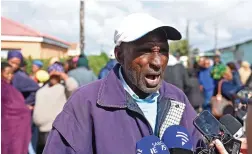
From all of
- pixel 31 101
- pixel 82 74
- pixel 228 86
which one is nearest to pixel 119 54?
pixel 31 101

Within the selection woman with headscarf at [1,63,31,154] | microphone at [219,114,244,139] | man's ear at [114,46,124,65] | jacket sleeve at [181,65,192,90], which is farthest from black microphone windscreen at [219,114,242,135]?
jacket sleeve at [181,65,192,90]

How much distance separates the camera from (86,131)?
2.59 meters

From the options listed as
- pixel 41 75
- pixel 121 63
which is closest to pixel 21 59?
pixel 41 75

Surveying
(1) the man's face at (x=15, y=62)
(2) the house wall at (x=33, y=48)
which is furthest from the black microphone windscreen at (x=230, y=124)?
(2) the house wall at (x=33, y=48)

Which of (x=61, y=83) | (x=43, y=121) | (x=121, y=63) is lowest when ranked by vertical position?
(x=43, y=121)

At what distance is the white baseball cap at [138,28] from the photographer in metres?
2.57

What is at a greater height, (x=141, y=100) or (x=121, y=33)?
(x=121, y=33)

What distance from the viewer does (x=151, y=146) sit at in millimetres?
2434

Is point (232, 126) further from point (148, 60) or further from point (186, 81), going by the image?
point (186, 81)

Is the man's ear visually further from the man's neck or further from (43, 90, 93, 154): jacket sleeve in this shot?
(43, 90, 93, 154): jacket sleeve

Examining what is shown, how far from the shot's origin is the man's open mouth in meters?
2.64

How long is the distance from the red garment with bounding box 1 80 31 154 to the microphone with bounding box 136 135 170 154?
350 cm

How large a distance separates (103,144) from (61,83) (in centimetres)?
489

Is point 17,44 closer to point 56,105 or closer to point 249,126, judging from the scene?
point 56,105
